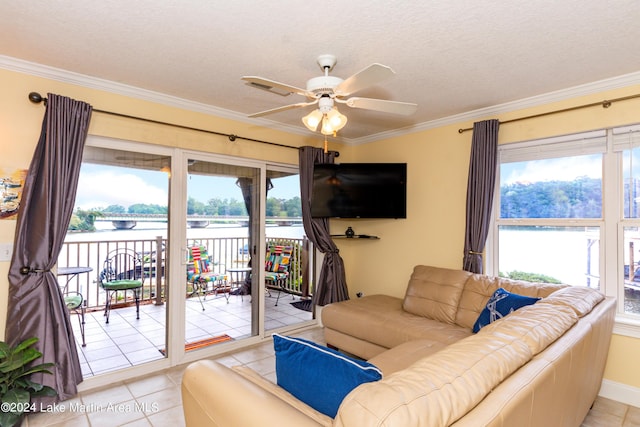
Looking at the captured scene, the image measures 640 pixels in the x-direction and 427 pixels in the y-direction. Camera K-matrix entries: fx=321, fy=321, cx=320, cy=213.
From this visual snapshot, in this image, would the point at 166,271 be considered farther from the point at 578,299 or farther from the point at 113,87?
the point at 578,299

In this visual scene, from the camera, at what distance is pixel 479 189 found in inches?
125

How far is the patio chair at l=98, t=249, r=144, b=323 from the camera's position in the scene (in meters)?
3.57

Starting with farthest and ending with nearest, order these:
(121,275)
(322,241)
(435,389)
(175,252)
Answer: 1. (322,241)
2. (121,275)
3. (175,252)
4. (435,389)

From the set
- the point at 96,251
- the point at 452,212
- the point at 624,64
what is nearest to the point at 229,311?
the point at 96,251

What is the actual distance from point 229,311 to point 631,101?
4.35 m

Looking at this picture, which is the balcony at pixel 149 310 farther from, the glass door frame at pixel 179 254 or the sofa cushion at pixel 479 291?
the sofa cushion at pixel 479 291

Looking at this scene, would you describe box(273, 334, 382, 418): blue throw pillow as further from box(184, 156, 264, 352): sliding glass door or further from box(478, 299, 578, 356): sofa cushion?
box(184, 156, 264, 352): sliding glass door

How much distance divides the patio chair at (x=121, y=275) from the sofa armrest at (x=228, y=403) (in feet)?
9.20

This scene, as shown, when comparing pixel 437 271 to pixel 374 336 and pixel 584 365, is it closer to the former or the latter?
pixel 374 336

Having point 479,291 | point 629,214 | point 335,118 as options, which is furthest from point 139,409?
point 629,214

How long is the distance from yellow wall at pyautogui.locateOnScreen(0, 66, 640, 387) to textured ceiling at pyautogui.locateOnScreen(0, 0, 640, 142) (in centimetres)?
23

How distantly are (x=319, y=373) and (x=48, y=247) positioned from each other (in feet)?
7.90

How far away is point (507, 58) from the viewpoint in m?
2.28

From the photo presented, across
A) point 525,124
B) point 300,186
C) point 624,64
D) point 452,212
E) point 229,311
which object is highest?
point 624,64
